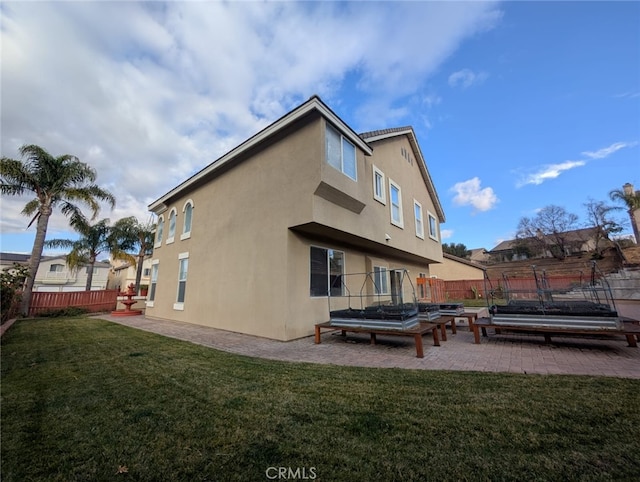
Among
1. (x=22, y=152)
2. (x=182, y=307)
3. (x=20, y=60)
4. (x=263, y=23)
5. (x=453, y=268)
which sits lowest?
(x=182, y=307)

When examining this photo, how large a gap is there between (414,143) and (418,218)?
4.16 metres

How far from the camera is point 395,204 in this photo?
11.9 meters

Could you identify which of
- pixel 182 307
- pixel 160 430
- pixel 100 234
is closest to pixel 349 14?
pixel 160 430

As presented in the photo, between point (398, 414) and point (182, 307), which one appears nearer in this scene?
point (398, 414)

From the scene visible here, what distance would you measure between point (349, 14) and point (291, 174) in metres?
5.44

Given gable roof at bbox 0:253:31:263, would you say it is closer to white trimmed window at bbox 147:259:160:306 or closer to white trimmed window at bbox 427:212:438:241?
white trimmed window at bbox 147:259:160:306

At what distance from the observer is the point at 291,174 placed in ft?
25.3

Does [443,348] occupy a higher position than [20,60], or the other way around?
[20,60]

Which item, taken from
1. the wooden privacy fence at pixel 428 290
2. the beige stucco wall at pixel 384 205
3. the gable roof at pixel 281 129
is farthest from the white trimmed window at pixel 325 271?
the wooden privacy fence at pixel 428 290

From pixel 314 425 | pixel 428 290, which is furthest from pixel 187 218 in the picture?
pixel 428 290

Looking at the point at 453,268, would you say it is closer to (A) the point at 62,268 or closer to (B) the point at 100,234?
(B) the point at 100,234

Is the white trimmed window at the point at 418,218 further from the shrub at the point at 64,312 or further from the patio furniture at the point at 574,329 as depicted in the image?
the shrub at the point at 64,312

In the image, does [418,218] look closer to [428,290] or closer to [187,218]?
[428,290]

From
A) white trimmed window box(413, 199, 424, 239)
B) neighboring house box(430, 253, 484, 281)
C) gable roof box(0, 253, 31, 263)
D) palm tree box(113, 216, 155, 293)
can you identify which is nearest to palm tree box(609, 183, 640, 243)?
neighboring house box(430, 253, 484, 281)
